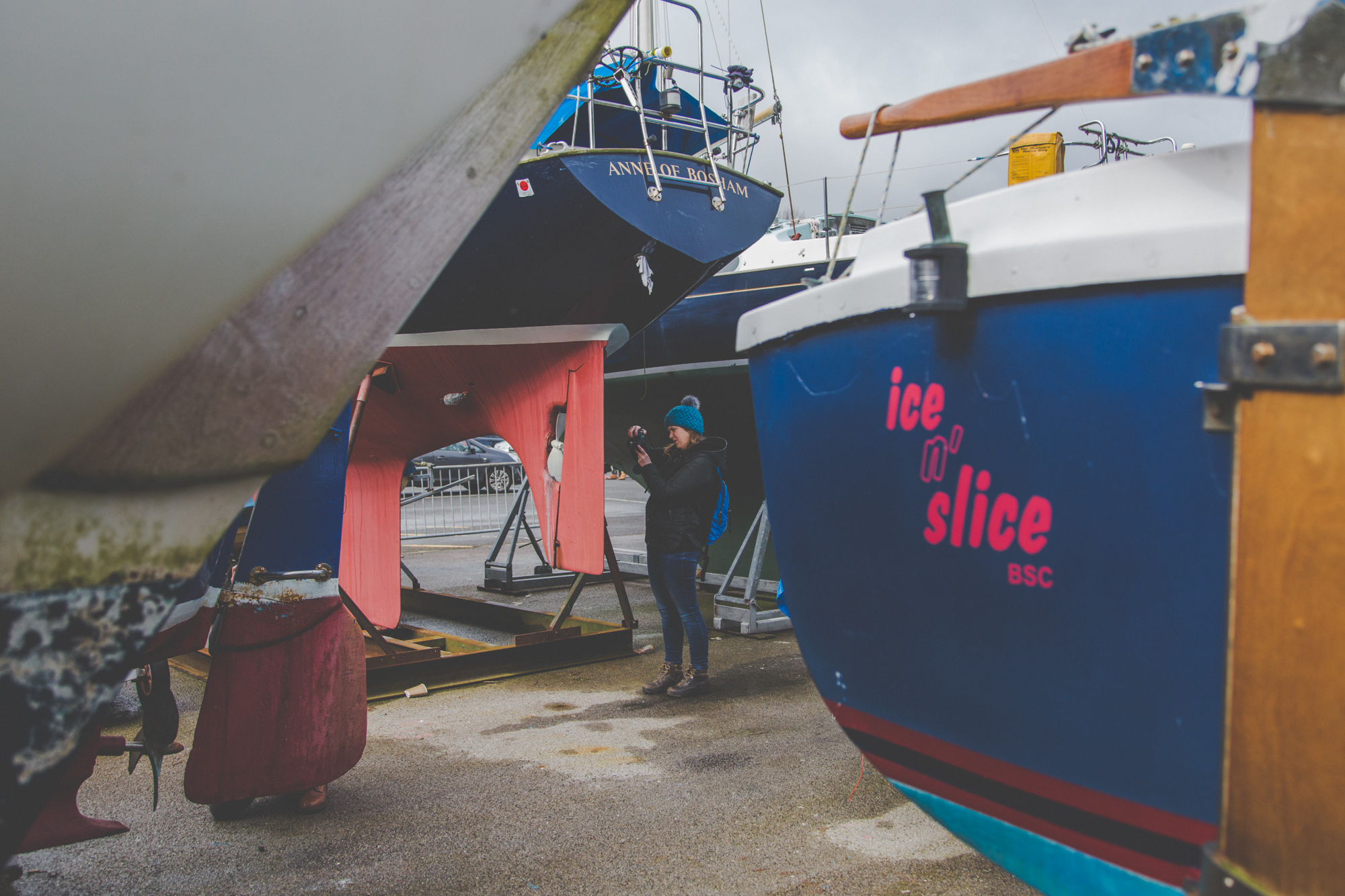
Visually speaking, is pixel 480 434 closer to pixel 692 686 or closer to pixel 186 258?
pixel 692 686

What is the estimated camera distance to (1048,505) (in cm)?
149

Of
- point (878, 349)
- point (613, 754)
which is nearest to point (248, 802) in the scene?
point (613, 754)

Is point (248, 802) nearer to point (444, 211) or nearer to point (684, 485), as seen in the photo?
point (684, 485)

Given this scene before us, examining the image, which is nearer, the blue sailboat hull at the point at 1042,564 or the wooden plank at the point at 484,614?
the blue sailboat hull at the point at 1042,564

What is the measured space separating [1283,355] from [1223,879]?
2.37 feet

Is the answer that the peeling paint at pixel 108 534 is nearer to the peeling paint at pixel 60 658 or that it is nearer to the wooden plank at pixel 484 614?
the peeling paint at pixel 60 658

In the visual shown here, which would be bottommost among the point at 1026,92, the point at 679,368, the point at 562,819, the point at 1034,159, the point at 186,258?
the point at 562,819

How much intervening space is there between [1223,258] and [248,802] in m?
3.63

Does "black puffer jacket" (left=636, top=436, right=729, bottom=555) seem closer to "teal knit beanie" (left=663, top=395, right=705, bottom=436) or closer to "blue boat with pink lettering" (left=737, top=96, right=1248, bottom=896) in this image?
"teal knit beanie" (left=663, top=395, right=705, bottom=436)

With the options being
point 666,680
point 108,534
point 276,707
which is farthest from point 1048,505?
point 666,680

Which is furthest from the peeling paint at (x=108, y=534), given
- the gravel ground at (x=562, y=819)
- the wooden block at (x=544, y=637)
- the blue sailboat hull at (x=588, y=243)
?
the wooden block at (x=544, y=637)

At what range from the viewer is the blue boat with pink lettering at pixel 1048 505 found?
1330 millimetres

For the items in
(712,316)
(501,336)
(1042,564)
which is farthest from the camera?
(712,316)

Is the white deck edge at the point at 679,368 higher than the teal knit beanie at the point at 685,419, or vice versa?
the white deck edge at the point at 679,368
